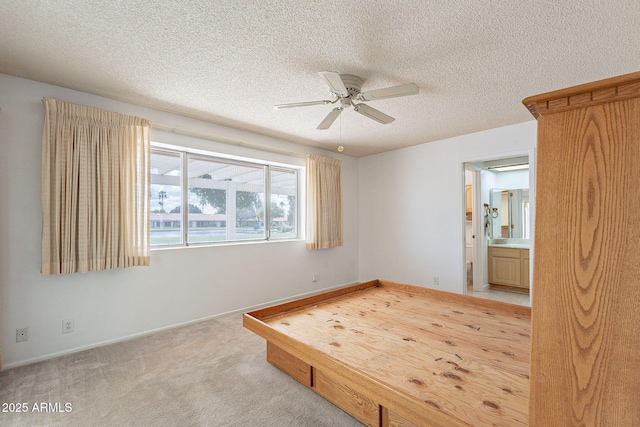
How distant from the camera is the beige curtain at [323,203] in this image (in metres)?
4.43

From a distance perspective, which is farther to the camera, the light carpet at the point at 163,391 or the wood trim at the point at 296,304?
the wood trim at the point at 296,304

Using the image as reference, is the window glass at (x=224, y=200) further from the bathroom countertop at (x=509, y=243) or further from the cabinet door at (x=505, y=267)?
the bathroom countertop at (x=509, y=243)

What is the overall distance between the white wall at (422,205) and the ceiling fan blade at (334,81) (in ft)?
8.33

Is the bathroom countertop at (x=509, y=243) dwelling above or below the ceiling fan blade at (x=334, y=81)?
below

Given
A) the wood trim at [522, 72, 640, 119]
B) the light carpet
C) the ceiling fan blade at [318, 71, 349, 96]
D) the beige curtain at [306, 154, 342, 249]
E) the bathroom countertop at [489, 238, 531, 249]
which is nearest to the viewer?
the wood trim at [522, 72, 640, 119]

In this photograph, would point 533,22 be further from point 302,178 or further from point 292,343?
point 302,178

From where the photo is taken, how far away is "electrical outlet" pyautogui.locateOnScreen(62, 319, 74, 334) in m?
2.50

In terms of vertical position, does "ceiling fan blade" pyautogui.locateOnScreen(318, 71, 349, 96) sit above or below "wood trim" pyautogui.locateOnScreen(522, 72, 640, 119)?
above

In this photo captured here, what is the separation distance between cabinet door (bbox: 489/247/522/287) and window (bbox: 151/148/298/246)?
3.43 metres

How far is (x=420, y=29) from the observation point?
1.77m

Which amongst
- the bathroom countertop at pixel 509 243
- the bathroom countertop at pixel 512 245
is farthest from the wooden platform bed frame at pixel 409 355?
the bathroom countertop at pixel 509 243

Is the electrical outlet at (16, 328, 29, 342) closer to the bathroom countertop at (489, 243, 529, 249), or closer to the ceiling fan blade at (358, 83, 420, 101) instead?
the ceiling fan blade at (358, 83, 420, 101)

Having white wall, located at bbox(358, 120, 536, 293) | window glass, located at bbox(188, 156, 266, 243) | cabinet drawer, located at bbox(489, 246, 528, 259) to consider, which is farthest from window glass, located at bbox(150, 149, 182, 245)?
cabinet drawer, located at bbox(489, 246, 528, 259)

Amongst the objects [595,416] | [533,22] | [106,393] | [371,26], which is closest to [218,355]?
[106,393]
